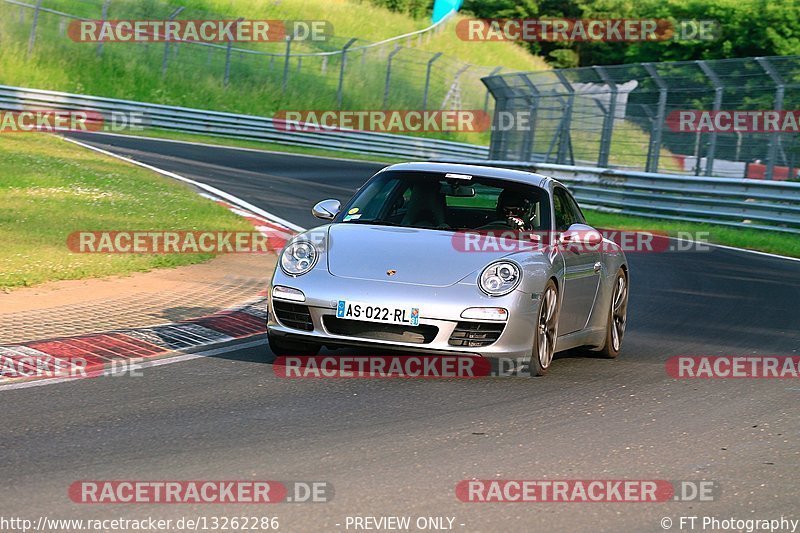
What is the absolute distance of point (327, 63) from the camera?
5062 cm

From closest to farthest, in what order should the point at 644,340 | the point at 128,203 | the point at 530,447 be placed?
the point at 530,447 → the point at 644,340 → the point at 128,203

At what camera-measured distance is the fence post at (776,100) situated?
833 inches

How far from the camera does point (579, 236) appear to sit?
894 cm

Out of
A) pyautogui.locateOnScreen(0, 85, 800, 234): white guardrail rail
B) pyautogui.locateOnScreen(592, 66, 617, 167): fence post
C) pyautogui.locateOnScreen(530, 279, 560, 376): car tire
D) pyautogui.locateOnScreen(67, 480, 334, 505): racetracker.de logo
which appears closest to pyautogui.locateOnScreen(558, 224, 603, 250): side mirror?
pyautogui.locateOnScreen(530, 279, 560, 376): car tire

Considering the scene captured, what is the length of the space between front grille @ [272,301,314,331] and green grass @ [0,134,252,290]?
131 inches

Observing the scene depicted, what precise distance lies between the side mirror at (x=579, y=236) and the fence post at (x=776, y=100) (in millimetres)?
13116

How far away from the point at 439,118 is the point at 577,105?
23.9m

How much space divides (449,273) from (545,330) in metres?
0.82

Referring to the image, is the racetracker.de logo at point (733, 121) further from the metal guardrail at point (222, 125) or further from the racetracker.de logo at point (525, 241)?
the metal guardrail at point (222, 125)

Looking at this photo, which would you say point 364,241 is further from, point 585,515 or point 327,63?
point 327,63

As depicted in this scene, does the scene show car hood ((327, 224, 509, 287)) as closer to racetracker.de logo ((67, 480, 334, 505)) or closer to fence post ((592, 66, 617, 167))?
racetracker.de logo ((67, 480, 334, 505))

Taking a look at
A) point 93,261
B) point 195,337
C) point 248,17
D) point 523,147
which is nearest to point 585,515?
point 195,337

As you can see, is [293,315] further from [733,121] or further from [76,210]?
[733,121]

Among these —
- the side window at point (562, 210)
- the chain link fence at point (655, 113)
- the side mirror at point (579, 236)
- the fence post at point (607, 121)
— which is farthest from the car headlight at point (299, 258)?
the fence post at point (607, 121)
